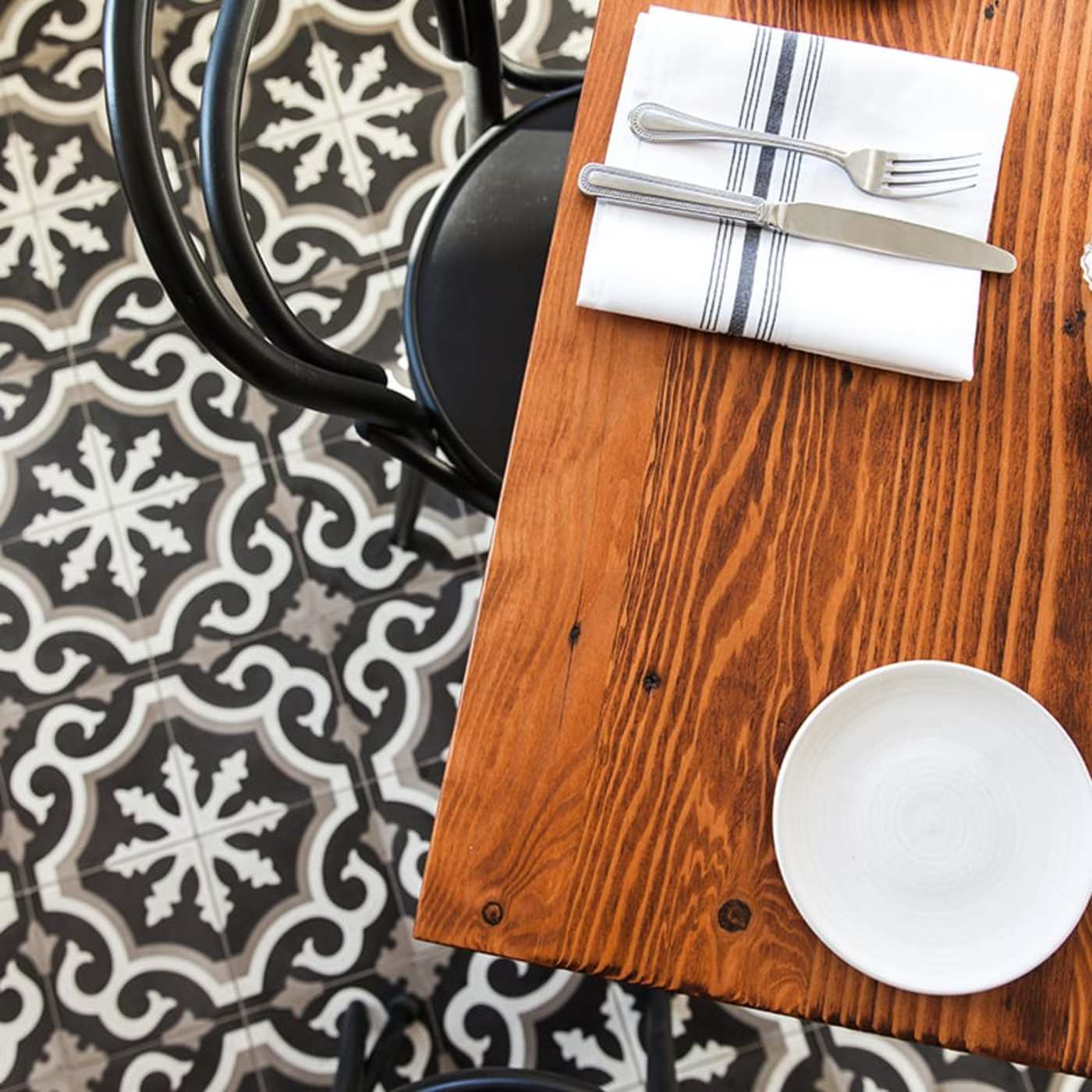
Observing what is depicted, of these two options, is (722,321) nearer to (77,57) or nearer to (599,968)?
(599,968)

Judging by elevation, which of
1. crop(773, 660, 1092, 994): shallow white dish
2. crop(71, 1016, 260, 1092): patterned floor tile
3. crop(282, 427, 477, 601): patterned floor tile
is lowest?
crop(71, 1016, 260, 1092): patterned floor tile

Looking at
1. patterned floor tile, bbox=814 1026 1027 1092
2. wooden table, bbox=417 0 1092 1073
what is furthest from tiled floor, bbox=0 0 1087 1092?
wooden table, bbox=417 0 1092 1073

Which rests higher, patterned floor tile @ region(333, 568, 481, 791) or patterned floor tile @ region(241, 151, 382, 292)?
patterned floor tile @ region(241, 151, 382, 292)

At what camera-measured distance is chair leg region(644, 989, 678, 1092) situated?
94 cm

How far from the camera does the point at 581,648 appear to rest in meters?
0.55

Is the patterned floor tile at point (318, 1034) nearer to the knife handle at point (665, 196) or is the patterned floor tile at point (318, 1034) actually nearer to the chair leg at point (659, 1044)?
the chair leg at point (659, 1044)

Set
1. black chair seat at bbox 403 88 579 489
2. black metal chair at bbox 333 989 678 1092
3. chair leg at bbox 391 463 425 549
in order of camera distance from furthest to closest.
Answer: chair leg at bbox 391 463 425 549, black chair seat at bbox 403 88 579 489, black metal chair at bbox 333 989 678 1092

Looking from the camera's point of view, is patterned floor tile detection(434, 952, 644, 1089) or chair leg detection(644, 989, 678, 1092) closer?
chair leg detection(644, 989, 678, 1092)

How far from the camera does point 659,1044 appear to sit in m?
0.97

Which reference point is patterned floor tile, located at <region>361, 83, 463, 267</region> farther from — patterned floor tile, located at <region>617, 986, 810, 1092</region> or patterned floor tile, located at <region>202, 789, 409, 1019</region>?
patterned floor tile, located at <region>617, 986, 810, 1092</region>

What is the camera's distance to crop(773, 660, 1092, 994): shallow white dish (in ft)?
1.68

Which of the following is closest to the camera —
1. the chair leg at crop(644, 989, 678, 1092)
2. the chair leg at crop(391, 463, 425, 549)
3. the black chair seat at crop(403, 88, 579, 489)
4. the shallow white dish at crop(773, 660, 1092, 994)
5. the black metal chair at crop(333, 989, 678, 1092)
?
the shallow white dish at crop(773, 660, 1092, 994)

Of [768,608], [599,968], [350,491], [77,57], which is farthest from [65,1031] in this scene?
[77,57]

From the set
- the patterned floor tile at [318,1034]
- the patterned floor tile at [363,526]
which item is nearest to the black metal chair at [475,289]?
the patterned floor tile at [363,526]
